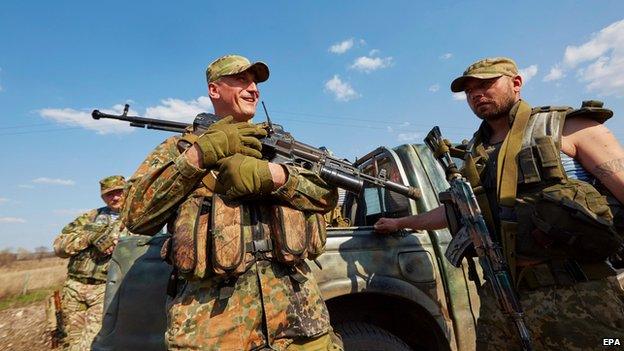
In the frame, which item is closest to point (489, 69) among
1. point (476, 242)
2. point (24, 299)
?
point (476, 242)

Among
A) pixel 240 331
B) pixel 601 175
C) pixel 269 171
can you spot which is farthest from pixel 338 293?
pixel 601 175

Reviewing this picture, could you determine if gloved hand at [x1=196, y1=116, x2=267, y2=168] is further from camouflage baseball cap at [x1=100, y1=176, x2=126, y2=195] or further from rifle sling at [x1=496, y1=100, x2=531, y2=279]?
camouflage baseball cap at [x1=100, y1=176, x2=126, y2=195]

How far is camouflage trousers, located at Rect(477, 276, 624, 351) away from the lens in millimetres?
1783

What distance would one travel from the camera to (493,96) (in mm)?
2326

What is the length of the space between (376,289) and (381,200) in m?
0.96

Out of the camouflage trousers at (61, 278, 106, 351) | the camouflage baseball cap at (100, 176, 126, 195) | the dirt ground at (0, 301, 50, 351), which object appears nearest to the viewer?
the camouflage trousers at (61, 278, 106, 351)

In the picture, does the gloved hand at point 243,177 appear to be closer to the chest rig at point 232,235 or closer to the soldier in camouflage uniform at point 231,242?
the soldier in camouflage uniform at point 231,242

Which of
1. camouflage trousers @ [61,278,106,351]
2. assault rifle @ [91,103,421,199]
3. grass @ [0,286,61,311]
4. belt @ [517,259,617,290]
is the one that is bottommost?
grass @ [0,286,61,311]

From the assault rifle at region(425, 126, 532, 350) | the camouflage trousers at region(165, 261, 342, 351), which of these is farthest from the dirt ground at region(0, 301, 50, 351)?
the assault rifle at region(425, 126, 532, 350)

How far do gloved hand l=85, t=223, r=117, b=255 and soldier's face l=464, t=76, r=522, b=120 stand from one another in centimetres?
468

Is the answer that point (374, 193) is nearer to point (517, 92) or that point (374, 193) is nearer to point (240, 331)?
point (517, 92)

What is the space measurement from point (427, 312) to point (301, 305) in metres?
1.26

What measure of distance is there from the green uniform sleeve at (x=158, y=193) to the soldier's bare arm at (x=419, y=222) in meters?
1.44

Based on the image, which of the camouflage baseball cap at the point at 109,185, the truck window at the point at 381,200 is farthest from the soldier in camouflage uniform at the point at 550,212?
the camouflage baseball cap at the point at 109,185
